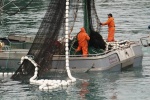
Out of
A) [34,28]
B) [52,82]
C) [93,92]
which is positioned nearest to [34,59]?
[52,82]

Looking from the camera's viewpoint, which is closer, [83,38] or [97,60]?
[97,60]

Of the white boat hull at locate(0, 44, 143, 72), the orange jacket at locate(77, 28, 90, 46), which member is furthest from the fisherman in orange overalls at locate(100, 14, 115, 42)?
the orange jacket at locate(77, 28, 90, 46)

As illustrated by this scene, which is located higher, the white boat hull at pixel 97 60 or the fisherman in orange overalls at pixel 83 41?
the fisherman in orange overalls at pixel 83 41

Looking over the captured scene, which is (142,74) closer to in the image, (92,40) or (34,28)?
(92,40)

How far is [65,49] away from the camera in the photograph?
3241cm

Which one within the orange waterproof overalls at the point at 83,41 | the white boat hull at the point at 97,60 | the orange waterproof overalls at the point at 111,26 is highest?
the orange waterproof overalls at the point at 111,26

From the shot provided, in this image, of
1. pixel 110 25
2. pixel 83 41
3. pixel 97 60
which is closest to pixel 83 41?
pixel 83 41

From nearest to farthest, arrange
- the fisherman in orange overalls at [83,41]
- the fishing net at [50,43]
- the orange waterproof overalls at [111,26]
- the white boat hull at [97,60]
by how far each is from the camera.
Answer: the fishing net at [50,43] < the white boat hull at [97,60] < the fisherman in orange overalls at [83,41] < the orange waterproof overalls at [111,26]

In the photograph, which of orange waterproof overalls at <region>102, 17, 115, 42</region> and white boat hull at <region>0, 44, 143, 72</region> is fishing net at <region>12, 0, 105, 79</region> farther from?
orange waterproof overalls at <region>102, 17, 115, 42</region>

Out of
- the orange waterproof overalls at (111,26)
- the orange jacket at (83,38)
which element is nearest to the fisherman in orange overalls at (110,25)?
the orange waterproof overalls at (111,26)

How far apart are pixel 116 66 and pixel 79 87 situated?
3.62m

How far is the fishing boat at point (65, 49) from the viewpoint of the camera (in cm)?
3200

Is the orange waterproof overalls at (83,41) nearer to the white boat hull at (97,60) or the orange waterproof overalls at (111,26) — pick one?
the white boat hull at (97,60)

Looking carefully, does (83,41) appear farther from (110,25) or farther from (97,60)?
(110,25)
